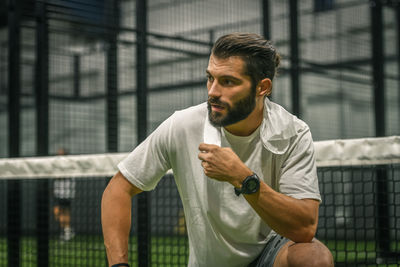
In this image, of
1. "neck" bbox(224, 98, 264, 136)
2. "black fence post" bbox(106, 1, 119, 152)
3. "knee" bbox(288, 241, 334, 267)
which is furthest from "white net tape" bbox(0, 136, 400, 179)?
"black fence post" bbox(106, 1, 119, 152)

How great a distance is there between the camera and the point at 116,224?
200cm

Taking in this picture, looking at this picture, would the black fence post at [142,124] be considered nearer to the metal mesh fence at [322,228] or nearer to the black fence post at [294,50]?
the metal mesh fence at [322,228]

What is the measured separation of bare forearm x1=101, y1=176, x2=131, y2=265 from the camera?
1955mm

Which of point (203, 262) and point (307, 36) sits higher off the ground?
point (307, 36)

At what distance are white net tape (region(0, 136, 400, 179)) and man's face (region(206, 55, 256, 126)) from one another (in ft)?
2.63

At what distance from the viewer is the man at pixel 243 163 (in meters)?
1.95

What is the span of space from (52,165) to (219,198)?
1527mm

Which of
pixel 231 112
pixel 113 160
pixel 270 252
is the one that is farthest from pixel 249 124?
pixel 113 160

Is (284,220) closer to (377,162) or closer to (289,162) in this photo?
(289,162)

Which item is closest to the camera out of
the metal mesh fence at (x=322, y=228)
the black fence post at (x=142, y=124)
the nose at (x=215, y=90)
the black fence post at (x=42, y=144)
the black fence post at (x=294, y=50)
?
the nose at (x=215, y=90)

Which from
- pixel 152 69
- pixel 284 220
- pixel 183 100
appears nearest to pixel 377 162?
pixel 284 220

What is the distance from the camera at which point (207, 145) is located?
185cm

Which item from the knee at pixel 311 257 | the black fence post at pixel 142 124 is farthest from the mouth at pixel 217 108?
the black fence post at pixel 142 124

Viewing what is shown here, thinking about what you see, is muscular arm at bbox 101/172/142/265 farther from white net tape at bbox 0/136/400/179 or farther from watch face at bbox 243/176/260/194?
white net tape at bbox 0/136/400/179
